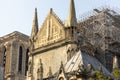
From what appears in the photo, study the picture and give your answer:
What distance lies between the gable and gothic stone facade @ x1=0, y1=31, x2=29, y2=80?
24.2 m

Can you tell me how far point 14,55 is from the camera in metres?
78.2

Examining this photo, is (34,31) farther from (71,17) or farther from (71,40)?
(71,40)

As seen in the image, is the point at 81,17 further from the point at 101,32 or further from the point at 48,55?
the point at 48,55

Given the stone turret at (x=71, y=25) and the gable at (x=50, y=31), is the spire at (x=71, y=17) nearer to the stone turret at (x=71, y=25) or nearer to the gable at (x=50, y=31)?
the stone turret at (x=71, y=25)

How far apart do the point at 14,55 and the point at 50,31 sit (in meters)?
27.4

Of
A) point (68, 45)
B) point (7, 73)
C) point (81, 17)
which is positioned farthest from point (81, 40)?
point (7, 73)

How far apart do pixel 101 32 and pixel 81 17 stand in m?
5.65

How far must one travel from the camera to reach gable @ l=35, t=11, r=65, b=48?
50344 mm

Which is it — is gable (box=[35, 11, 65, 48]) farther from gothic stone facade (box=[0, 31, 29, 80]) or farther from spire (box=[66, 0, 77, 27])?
gothic stone facade (box=[0, 31, 29, 80])

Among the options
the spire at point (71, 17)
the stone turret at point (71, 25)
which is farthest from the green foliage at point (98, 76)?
the spire at point (71, 17)

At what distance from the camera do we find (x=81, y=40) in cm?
5050

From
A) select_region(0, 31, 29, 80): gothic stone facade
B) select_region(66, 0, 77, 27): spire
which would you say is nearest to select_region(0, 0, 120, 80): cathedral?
select_region(66, 0, 77, 27): spire

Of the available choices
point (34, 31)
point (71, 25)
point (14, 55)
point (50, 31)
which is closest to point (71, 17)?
point (71, 25)

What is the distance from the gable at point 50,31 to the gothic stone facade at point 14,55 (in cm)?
2423
